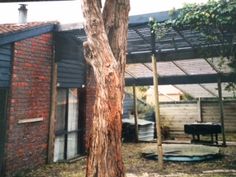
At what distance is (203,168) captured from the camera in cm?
855

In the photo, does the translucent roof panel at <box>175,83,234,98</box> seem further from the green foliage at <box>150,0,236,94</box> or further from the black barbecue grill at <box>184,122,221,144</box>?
the green foliage at <box>150,0,236,94</box>

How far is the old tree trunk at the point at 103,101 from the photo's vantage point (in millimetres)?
4441

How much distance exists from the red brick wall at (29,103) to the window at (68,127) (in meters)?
0.70

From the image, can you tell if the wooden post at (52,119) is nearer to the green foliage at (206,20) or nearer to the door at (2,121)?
the door at (2,121)

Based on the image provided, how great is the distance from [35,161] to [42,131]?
2.90 ft

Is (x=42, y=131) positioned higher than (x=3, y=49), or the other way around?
(x=3, y=49)

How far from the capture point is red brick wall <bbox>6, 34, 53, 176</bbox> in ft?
25.5

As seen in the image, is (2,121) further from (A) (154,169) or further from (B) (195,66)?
(B) (195,66)

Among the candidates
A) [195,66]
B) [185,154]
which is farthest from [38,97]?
[195,66]

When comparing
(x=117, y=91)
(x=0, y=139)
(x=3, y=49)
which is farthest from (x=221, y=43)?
(x=0, y=139)

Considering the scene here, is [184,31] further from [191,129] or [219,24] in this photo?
[191,129]

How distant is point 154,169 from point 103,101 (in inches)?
187

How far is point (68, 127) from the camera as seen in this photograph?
1020cm

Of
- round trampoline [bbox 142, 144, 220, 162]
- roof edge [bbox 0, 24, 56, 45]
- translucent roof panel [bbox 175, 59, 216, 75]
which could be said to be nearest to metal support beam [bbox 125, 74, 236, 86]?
translucent roof panel [bbox 175, 59, 216, 75]
